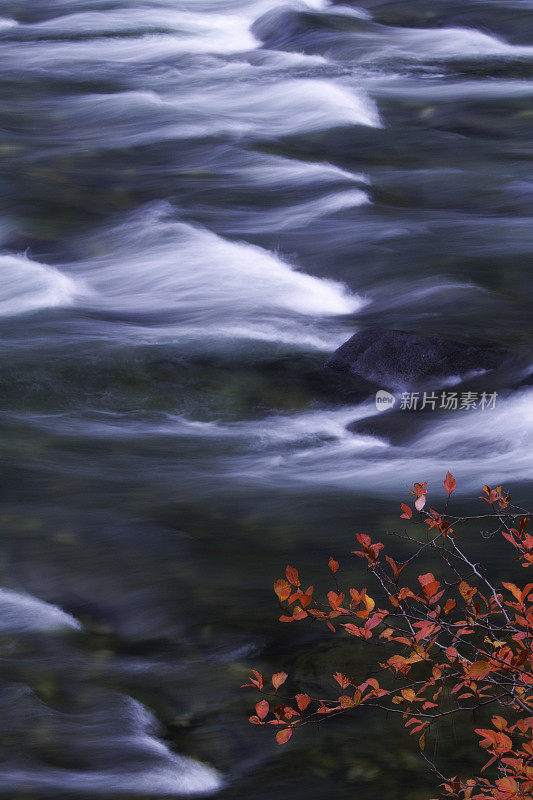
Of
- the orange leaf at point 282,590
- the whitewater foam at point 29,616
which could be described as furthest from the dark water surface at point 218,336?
the orange leaf at point 282,590

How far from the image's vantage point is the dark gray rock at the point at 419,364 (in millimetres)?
5641

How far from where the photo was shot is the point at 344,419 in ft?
18.4

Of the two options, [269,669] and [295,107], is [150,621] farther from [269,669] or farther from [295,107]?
[295,107]

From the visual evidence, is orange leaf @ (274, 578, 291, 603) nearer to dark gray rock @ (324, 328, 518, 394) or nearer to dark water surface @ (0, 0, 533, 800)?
dark water surface @ (0, 0, 533, 800)

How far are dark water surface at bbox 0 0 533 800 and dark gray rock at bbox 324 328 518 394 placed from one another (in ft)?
0.67

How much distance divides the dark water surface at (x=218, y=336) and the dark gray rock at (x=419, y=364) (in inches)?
8.0

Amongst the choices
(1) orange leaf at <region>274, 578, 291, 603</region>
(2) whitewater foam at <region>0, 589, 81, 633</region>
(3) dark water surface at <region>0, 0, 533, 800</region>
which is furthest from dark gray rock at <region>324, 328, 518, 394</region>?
(1) orange leaf at <region>274, 578, 291, 603</region>

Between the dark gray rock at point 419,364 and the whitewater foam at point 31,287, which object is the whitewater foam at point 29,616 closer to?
the dark gray rock at point 419,364

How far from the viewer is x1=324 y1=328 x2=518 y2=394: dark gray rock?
564 cm

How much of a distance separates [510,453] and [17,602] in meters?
2.50
